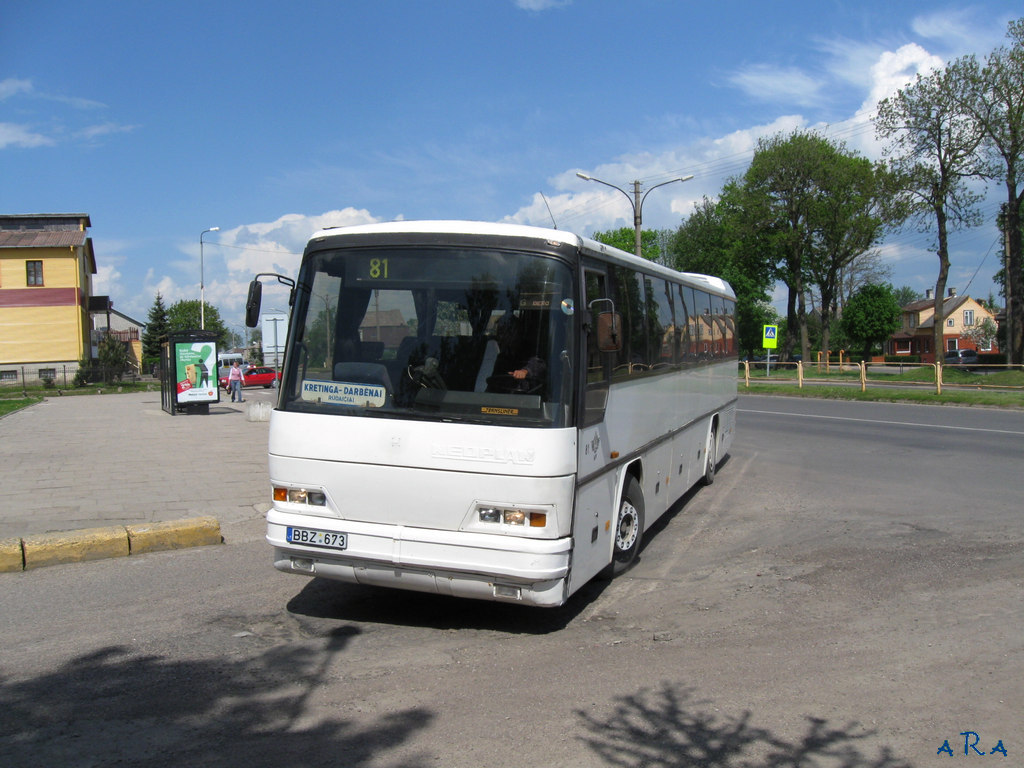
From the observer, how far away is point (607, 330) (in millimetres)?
5715

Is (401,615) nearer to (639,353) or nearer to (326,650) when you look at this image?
(326,650)

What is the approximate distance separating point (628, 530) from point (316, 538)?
2.79 metres

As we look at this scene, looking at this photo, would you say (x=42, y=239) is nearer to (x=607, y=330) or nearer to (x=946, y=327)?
(x=607, y=330)

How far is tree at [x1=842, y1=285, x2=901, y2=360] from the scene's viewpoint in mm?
74188

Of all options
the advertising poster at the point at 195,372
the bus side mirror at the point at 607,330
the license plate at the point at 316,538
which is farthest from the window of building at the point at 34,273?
the bus side mirror at the point at 607,330

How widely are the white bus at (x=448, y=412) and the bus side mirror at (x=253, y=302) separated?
0.03m

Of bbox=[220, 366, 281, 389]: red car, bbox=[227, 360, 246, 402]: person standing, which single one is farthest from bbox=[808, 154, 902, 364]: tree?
bbox=[227, 360, 246, 402]: person standing

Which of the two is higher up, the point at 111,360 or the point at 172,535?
the point at 111,360

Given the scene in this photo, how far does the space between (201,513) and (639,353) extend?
533cm

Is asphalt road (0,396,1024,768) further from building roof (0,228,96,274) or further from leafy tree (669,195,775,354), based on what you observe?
leafy tree (669,195,775,354)

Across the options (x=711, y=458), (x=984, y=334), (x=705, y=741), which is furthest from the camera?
(x=984, y=334)

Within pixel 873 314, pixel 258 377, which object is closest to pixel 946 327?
pixel 873 314

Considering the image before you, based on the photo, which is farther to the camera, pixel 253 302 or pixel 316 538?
pixel 253 302

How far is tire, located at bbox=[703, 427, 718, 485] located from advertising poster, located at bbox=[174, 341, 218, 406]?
17.6 meters
